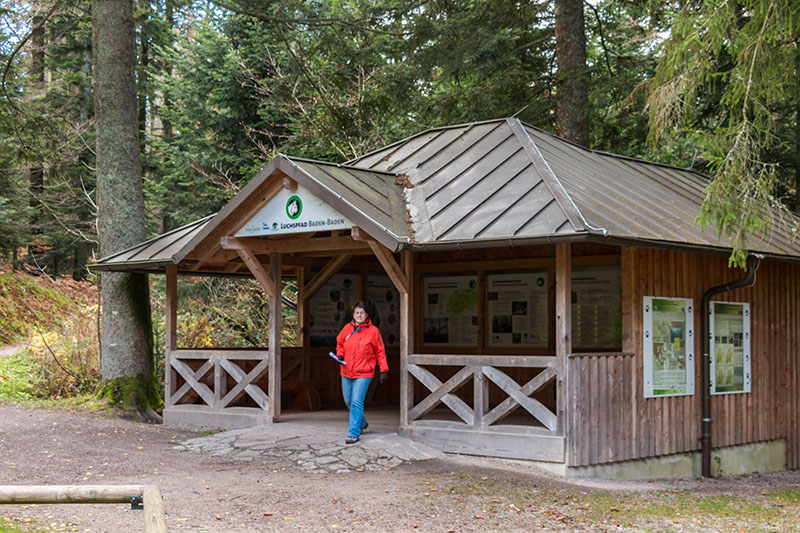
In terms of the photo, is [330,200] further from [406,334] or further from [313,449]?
[313,449]

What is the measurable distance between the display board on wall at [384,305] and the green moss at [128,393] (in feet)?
12.6

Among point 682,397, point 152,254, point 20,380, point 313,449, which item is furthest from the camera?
point 20,380

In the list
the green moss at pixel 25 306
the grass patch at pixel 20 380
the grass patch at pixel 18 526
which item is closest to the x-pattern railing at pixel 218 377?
the grass patch at pixel 20 380

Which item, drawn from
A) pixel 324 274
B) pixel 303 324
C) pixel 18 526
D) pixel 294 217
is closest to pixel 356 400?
pixel 294 217

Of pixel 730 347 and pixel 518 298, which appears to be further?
pixel 518 298

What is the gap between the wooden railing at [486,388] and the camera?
10.4 m

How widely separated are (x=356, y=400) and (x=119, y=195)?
19.9ft

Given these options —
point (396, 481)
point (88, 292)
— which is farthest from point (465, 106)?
point (88, 292)

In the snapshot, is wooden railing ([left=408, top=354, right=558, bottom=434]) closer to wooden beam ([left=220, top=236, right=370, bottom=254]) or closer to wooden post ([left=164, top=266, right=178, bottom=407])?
wooden beam ([left=220, top=236, right=370, bottom=254])

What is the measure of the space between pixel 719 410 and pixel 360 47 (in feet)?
30.4

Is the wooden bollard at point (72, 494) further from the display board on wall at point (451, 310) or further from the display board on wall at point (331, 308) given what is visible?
the display board on wall at point (331, 308)

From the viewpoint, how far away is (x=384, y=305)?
1586 cm

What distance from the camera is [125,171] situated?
1480 cm

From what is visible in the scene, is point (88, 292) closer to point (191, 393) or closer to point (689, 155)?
point (191, 393)
